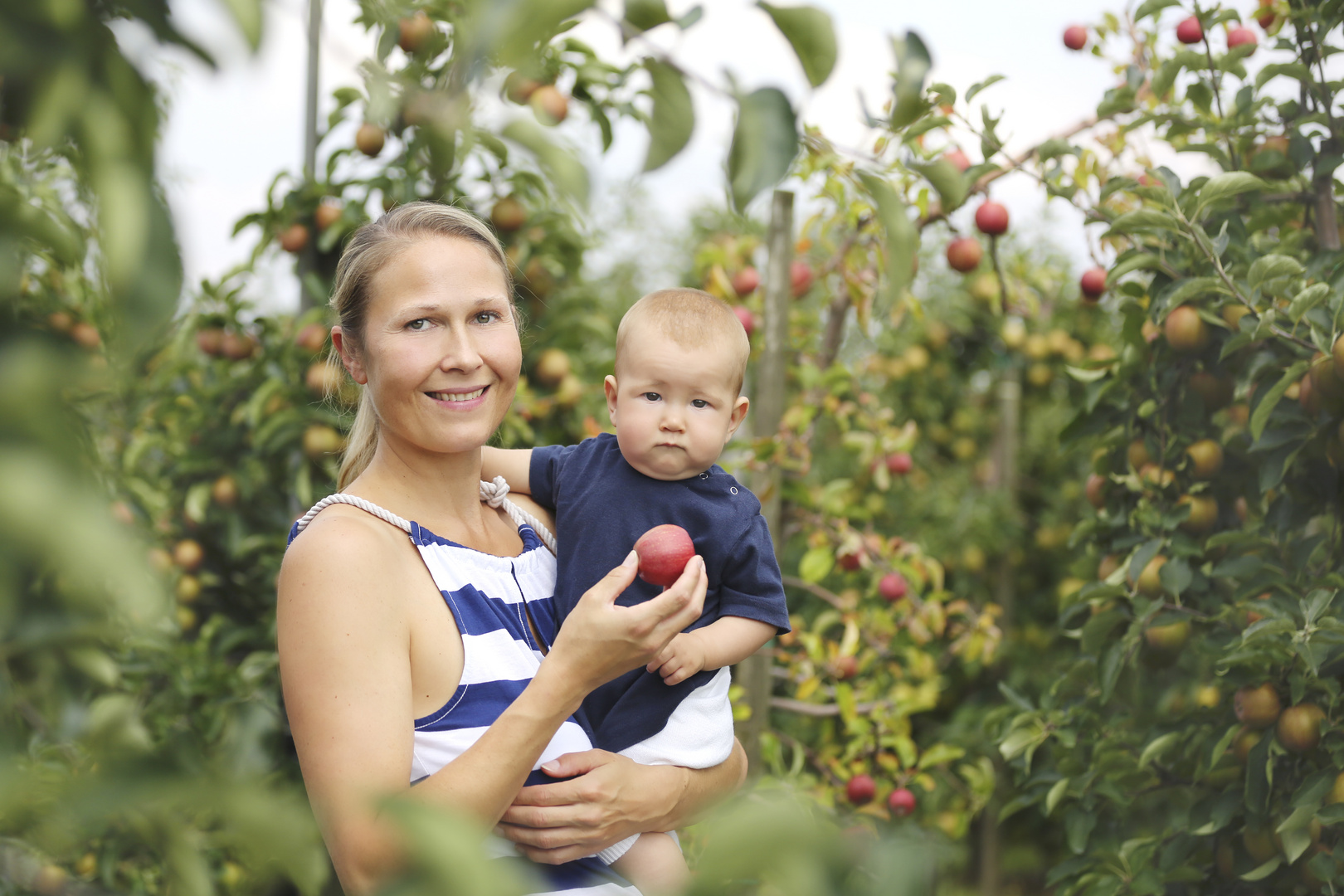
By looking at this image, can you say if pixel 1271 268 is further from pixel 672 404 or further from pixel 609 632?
pixel 609 632

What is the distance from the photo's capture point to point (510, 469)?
173 cm

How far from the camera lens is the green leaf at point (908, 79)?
54cm

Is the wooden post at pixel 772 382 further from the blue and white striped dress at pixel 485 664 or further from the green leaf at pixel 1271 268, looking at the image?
the blue and white striped dress at pixel 485 664

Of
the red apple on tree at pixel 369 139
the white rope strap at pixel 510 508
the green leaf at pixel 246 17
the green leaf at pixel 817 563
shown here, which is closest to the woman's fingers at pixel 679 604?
the white rope strap at pixel 510 508

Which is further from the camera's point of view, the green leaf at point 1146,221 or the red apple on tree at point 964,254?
the red apple on tree at point 964,254

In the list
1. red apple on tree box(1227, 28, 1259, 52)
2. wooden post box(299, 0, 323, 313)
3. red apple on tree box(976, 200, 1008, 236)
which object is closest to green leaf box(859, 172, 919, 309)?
red apple on tree box(1227, 28, 1259, 52)

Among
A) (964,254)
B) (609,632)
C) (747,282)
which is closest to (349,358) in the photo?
(609,632)

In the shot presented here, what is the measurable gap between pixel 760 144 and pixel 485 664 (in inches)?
37.1

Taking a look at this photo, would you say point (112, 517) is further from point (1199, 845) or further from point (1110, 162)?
point (1110, 162)

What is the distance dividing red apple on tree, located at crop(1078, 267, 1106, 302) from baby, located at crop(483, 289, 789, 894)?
1524 millimetres

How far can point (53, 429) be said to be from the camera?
1.19 feet

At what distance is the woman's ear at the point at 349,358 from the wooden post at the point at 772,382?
1423 mm

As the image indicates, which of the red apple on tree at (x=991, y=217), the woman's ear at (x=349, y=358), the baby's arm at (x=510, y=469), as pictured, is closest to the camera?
the woman's ear at (x=349, y=358)

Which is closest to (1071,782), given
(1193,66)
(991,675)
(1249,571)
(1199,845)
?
(1199,845)
